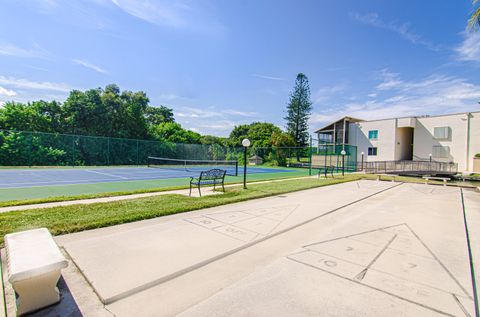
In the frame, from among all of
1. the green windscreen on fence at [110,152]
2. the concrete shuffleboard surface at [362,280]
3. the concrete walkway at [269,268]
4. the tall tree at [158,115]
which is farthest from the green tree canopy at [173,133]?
the concrete shuffleboard surface at [362,280]

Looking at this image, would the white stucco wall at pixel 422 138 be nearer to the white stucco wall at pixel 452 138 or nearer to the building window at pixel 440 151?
the white stucco wall at pixel 452 138

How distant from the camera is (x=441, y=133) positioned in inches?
1148

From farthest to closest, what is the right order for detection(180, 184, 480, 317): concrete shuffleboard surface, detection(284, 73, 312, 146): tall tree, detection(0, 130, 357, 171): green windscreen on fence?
detection(284, 73, 312, 146): tall tree
detection(0, 130, 357, 171): green windscreen on fence
detection(180, 184, 480, 317): concrete shuffleboard surface

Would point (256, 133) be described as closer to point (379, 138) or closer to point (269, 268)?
point (379, 138)

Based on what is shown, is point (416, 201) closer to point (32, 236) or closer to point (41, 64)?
point (32, 236)

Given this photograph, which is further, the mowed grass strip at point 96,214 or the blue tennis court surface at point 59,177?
the blue tennis court surface at point 59,177

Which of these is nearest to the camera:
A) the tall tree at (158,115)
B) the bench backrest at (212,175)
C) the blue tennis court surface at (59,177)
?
the bench backrest at (212,175)

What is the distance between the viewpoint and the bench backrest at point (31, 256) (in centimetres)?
205

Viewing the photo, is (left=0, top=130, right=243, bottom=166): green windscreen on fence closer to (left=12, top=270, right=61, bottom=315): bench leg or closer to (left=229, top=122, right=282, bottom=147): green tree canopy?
(left=229, top=122, right=282, bottom=147): green tree canopy

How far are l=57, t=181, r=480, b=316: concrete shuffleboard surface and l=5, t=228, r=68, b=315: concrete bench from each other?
1.52 ft

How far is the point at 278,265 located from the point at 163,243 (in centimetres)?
198

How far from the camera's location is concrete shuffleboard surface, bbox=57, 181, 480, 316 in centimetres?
235

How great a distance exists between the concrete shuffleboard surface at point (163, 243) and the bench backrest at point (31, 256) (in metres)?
0.58

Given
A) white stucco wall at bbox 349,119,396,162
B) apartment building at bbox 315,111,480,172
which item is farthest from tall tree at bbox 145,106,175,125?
white stucco wall at bbox 349,119,396,162
